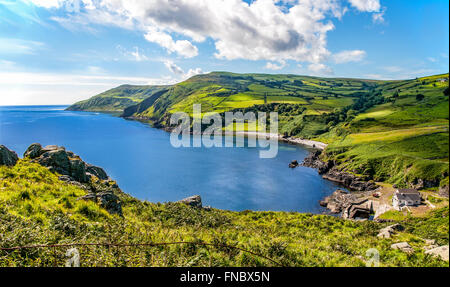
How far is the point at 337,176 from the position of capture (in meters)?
60.7

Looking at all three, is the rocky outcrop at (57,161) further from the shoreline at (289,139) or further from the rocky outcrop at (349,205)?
the shoreline at (289,139)

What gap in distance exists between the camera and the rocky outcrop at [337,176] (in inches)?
2087

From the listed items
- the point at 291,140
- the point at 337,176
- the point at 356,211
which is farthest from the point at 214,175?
the point at 291,140

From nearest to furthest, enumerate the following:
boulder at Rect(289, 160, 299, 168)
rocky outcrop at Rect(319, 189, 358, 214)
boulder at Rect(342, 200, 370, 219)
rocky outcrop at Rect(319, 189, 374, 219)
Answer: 1. boulder at Rect(342, 200, 370, 219)
2. rocky outcrop at Rect(319, 189, 374, 219)
3. rocky outcrop at Rect(319, 189, 358, 214)
4. boulder at Rect(289, 160, 299, 168)

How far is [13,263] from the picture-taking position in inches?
200

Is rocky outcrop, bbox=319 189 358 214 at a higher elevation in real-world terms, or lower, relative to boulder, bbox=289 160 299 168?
lower

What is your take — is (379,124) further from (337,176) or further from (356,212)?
(337,176)

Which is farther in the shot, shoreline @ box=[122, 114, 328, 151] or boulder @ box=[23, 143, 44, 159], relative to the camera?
shoreline @ box=[122, 114, 328, 151]

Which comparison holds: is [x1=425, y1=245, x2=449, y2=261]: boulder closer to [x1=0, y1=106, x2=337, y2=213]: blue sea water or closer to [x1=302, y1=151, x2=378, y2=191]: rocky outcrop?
[x1=0, y1=106, x2=337, y2=213]: blue sea water

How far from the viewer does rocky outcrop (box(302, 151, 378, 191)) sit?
2087 inches

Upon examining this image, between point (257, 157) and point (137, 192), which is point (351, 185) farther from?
point (137, 192)

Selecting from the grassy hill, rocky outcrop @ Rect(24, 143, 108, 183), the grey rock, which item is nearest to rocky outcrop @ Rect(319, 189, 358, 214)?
the grassy hill
